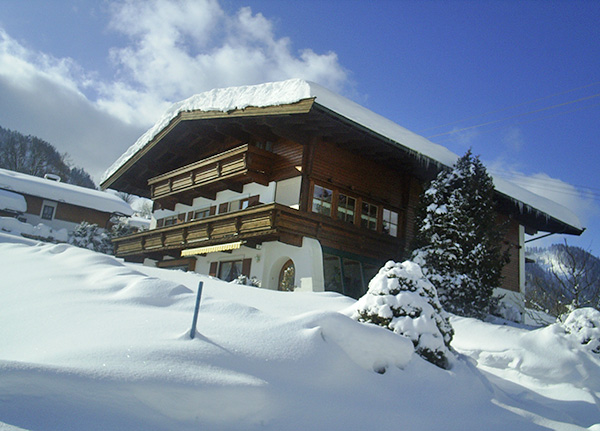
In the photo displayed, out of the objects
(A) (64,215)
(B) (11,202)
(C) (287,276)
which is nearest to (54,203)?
(A) (64,215)

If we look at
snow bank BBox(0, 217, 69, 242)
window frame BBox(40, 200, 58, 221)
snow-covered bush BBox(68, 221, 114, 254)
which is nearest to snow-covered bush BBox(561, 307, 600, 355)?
snow-covered bush BBox(68, 221, 114, 254)

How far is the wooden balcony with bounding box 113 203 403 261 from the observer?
46.4 feet

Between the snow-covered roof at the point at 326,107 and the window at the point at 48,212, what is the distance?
63.9 feet

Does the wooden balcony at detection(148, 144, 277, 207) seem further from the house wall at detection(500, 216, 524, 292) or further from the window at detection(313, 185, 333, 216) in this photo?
the house wall at detection(500, 216, 524, 292)

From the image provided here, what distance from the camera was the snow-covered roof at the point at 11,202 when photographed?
107 ft

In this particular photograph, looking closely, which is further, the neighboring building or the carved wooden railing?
the neighboring building

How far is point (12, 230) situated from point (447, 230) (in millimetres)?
26832

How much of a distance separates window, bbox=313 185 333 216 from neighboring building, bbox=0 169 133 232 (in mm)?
27410

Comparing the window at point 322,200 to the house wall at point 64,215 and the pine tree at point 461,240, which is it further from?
the house wall at point 64,215

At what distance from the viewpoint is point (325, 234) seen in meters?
15.2

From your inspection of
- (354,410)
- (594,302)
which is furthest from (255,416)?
(594,302)

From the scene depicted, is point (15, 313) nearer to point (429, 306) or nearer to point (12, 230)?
point (429, 306)

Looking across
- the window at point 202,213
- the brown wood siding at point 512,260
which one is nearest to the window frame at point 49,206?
the window at point 202,213

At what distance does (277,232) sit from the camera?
45.3ft
